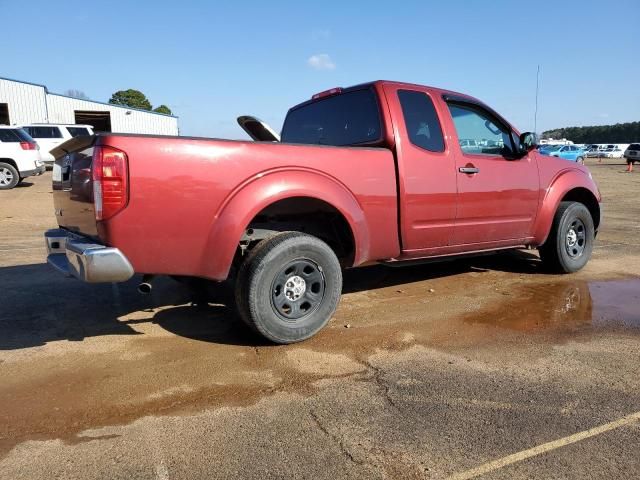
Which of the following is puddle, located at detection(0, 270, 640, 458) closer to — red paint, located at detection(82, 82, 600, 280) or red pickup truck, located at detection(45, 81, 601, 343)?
red pickup truck, located at detection(45, 81, 601, 343)

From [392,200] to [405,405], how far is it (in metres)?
1.84

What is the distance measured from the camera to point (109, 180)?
3.04 m

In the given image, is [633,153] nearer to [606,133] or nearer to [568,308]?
[568,308]

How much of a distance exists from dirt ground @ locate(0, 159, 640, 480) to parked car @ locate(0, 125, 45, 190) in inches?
430

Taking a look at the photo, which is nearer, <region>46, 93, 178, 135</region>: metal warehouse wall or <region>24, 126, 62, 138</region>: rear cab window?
<region>24, 126, 62, 138</region>: rear cab window

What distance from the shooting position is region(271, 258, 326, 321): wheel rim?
366 cm

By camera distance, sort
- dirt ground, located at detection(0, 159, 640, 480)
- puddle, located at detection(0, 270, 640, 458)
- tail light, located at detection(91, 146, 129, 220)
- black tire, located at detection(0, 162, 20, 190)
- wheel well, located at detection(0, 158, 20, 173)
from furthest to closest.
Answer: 1. black tire, located at detection(0, 162, 20, 190)
2. wheel well, located at detection(0, 158, 20, 173)
3. tail light, located at detection(91, 146, 129, 220)
4. puddle, located at detection(0, 270, 640, 458)
5. dirt ground, located at detection(0, 159, 640, 480)

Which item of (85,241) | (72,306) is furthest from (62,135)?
(85,241)

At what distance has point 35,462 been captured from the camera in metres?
2.31

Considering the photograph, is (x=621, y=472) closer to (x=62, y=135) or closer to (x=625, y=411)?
(x=625, y=411)

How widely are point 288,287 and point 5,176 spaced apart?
14.3 metres

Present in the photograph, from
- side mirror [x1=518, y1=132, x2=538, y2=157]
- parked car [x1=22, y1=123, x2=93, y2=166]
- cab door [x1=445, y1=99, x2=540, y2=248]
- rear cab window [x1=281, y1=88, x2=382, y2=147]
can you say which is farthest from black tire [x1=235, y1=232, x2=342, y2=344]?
parked car [x1=22, y1=123, x2=93, y2=166]

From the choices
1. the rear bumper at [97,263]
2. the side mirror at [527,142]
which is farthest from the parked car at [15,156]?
the side mirror at [527,142]

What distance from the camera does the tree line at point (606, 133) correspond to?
78.8 metres
